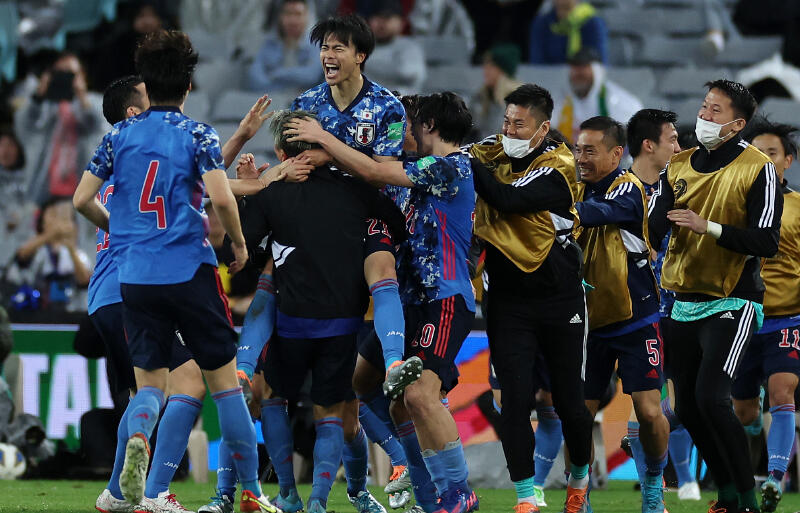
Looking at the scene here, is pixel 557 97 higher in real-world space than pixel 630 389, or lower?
higher

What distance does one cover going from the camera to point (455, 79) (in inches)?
588

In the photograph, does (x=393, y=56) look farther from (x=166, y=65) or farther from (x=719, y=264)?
(x=166, y=65)

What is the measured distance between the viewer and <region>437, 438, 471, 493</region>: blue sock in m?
6.38

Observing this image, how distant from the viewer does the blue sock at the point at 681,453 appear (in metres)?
8.99

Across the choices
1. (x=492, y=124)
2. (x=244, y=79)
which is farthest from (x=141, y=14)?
(x=492, y=124)

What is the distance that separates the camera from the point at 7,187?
14367 millimetres

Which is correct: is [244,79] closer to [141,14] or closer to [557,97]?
[141,14]

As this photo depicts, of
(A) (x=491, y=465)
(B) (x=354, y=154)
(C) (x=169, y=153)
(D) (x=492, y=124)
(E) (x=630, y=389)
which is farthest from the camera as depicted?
(D) (x=492, y=124)

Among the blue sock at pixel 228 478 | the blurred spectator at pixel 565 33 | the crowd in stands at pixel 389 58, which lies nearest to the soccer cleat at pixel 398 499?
the blue sock at pixel 228 478

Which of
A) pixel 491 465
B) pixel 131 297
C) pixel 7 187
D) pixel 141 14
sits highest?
pixel 141 14

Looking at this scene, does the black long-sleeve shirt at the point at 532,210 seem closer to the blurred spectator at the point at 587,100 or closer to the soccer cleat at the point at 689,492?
the soccer cleat at the point at 689,492

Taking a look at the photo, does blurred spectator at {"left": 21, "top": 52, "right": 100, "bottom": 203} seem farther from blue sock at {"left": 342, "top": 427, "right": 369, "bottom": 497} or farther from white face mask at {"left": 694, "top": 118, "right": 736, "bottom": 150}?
white face mask at {"left": 694, "top": 118, "right": 736, "bottom": 150}

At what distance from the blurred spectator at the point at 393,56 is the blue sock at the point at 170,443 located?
8390 mm

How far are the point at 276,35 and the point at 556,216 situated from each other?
28.5ft
